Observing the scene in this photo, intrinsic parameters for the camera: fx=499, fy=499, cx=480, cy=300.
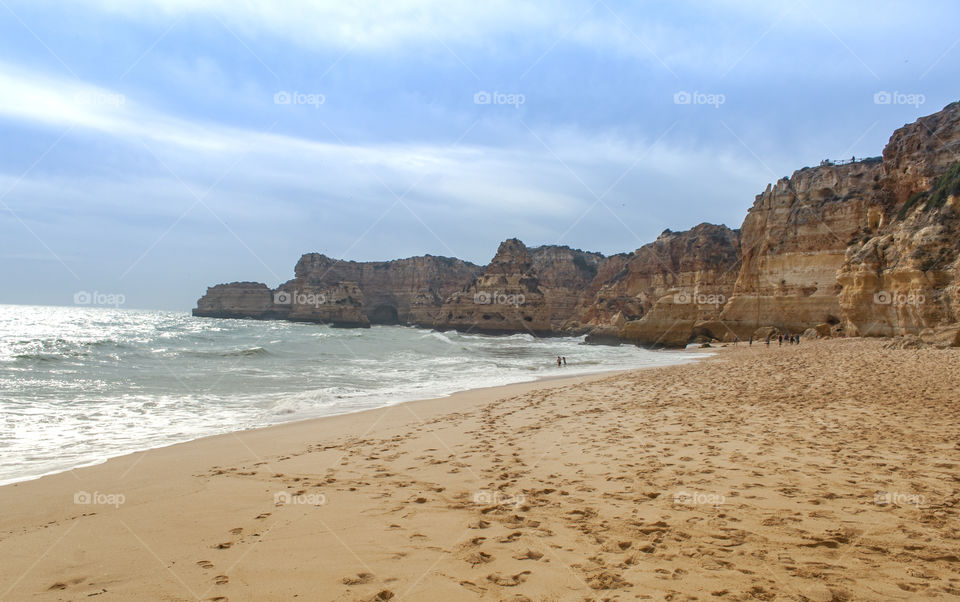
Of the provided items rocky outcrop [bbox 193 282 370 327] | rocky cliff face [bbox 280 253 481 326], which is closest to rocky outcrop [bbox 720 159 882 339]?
rocky outcrop [bbox 193 282 370 327]

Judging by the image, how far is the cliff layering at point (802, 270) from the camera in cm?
2333

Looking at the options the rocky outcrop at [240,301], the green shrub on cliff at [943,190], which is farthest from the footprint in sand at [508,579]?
the rocky outcrop at [240,301]

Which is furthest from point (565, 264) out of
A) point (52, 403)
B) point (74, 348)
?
point (52, 403)

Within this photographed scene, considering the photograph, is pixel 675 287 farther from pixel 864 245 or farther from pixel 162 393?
pixel 162 393

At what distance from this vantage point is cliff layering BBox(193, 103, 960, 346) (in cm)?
2333

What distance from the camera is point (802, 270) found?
3759 cm

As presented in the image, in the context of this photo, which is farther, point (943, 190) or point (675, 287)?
point (675, 287)

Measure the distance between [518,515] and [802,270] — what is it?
41.4m

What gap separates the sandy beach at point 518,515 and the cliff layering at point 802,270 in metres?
18.7

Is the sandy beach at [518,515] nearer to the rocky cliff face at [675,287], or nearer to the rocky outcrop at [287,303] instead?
the rocky cliff face at [675,287]

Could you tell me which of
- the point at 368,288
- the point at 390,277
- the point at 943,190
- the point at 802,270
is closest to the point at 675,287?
the point at 802,270

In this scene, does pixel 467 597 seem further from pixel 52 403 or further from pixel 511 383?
pixel 511 383

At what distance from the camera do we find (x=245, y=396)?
482 inches

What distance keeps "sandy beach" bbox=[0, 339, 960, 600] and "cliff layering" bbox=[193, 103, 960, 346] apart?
18.7 meters
